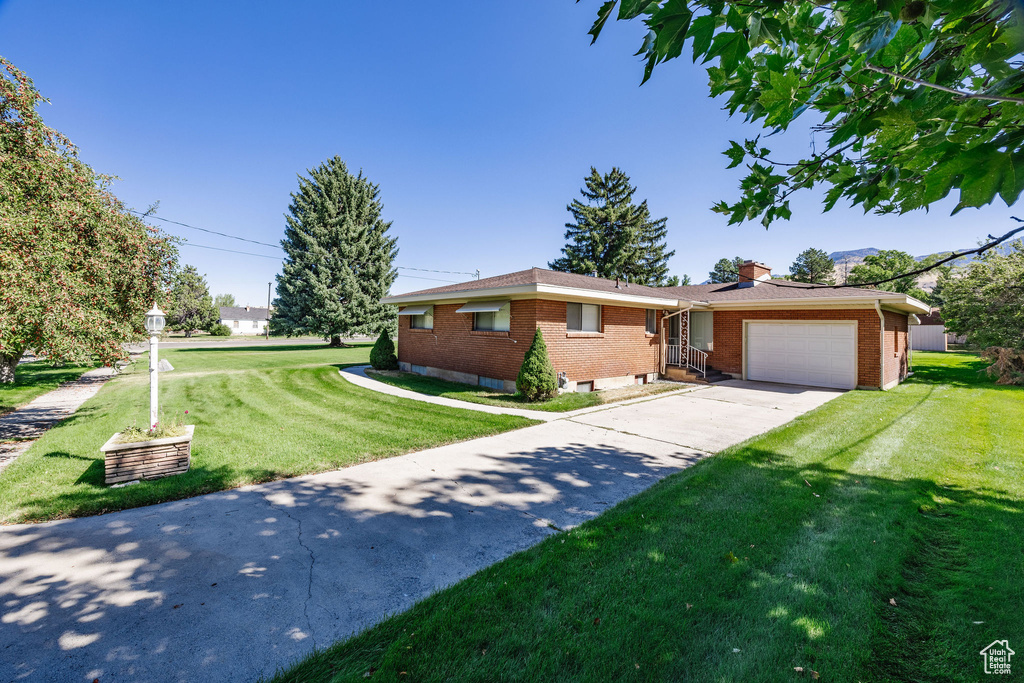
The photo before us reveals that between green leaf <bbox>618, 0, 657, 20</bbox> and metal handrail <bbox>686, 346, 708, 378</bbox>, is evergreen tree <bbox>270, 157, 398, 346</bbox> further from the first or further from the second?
green leaf <bbox>618, 0, 657, 20</bbox>

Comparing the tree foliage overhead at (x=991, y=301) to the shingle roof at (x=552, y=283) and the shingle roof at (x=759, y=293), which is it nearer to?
the shingle roof at (x=759, y=293)

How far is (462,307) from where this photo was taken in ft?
42.3

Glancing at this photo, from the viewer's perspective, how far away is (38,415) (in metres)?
8.39

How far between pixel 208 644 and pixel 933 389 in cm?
1794

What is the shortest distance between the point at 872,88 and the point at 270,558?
5262 mm

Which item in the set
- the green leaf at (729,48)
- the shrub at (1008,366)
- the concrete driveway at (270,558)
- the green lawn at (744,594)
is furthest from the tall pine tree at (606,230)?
the green leaf at (729,48)

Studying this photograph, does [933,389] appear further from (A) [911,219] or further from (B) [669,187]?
(A) [911,219]

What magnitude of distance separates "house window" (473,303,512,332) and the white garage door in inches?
366

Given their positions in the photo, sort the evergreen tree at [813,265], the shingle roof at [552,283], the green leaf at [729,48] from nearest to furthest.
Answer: the green leaf at [729,48]
the shingle roof at [552,283]
the evergreen tree at [813,265]

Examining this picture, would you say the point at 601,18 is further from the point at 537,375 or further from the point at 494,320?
the point at 494,320

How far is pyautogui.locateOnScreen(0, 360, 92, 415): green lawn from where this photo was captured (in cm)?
982

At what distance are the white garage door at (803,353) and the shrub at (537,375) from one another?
8791 millimetres

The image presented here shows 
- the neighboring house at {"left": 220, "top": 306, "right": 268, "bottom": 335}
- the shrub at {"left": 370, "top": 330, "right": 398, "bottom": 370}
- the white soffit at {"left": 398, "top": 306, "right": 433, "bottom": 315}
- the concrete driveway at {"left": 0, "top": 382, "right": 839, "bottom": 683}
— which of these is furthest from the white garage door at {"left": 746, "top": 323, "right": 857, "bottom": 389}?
the neighboring house at {"left": 220, "top": 306, "right": 268, "bottom": 335}

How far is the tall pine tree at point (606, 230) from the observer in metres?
36.6
